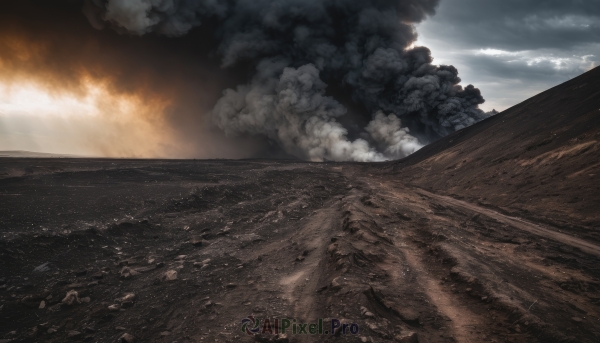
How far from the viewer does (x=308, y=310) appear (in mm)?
5371

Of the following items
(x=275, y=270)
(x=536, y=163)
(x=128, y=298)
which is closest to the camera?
(x=128, y=298)

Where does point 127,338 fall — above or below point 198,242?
below

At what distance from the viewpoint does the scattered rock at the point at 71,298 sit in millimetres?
5577

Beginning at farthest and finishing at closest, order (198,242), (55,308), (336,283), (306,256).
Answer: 1. (198,242)
2. (306,256)
3. (336,283)
4. (55,308)

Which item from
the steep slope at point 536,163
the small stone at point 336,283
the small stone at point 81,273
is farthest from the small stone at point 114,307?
the steep slope at point 536,163

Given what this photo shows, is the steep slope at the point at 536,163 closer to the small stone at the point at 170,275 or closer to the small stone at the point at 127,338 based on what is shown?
the small stone at the point at 170,275

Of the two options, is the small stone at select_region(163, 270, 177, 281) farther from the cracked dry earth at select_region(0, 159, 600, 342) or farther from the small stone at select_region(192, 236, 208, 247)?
the small stone at select_region(192, 236, 208, 247)

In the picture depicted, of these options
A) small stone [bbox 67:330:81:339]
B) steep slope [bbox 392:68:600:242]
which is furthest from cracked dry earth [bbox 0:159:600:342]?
steep slope [bbox 392:68:600:242]

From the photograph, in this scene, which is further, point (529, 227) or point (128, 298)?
point (529, 227)

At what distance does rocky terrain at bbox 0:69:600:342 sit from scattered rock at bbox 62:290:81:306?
0.02m

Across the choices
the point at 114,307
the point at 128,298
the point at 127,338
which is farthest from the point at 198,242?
the point at 127,338

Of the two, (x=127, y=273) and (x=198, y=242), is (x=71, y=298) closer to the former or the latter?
(x=127, y=273)

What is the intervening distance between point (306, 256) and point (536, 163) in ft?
45.6

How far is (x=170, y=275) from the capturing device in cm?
673
